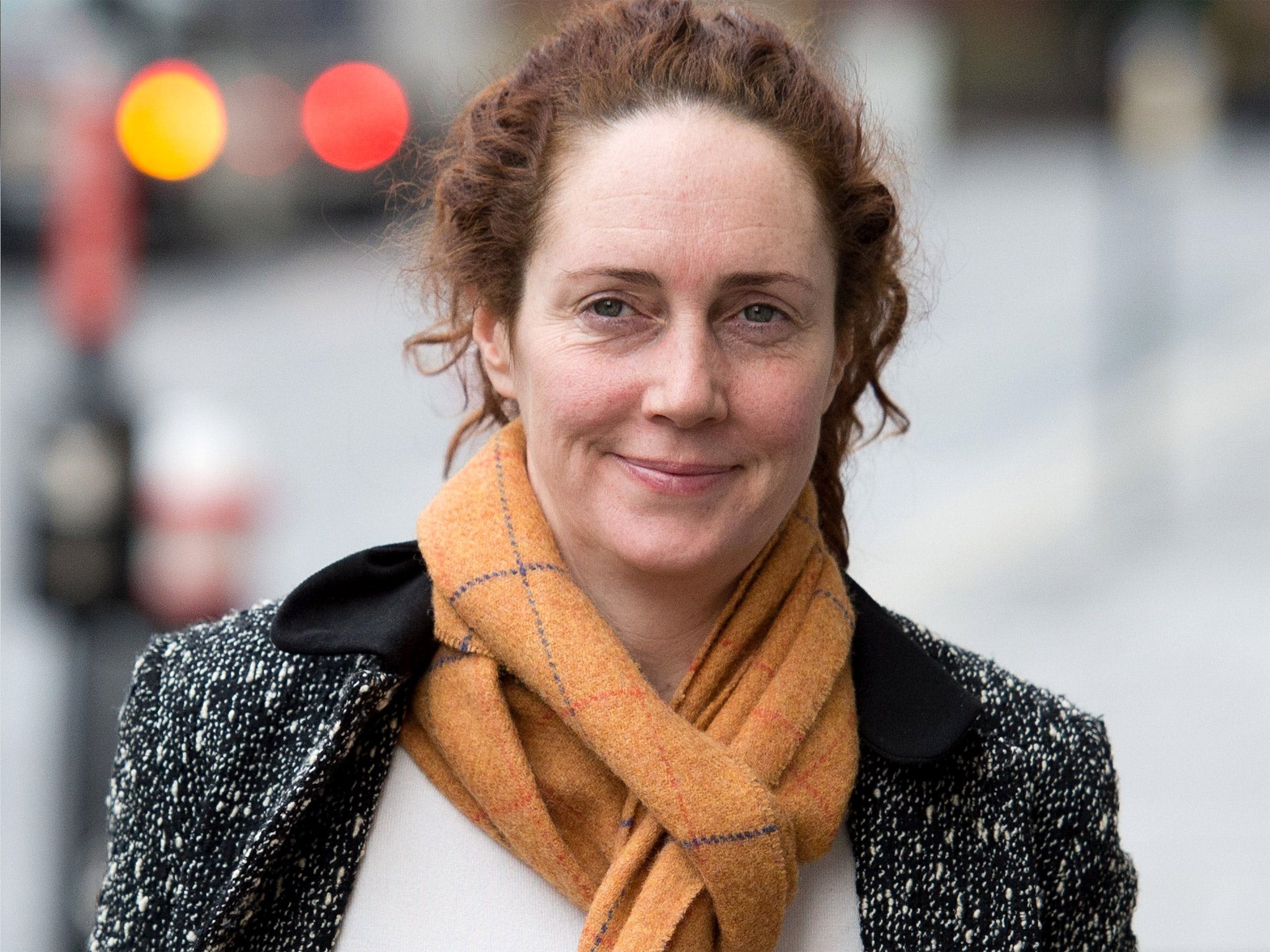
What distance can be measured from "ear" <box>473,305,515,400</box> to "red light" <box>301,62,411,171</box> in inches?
553

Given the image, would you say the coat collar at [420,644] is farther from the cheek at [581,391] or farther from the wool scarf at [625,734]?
the cheek at [581,391]

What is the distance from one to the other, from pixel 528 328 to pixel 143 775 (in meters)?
0.92

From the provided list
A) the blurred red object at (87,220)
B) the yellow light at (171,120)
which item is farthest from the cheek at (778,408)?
the yellow light at (171,120)

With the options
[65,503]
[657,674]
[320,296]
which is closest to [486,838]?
[657,674]

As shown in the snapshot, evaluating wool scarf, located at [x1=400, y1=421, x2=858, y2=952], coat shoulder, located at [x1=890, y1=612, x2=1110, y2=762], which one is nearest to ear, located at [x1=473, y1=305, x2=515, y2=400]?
wool scarf, located at [x1=400, y1=421, x2=858, y2=952]

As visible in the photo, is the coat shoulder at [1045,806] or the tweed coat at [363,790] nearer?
the tweed coat at [363,790]

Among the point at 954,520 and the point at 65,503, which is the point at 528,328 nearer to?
the point at 65,503

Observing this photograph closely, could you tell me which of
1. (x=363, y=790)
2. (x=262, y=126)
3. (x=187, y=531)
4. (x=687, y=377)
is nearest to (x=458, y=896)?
(x=363, y=790)

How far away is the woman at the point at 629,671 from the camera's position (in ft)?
7.80

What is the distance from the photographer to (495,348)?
2.66 m

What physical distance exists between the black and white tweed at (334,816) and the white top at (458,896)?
0.03 meters

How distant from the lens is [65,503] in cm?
486

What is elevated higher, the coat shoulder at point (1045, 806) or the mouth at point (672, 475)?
the mouth at point (672, 475)

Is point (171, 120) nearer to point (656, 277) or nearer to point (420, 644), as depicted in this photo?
point (420, 644)
